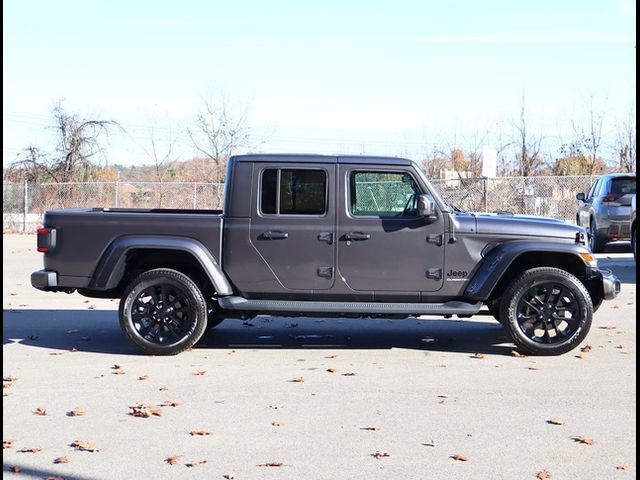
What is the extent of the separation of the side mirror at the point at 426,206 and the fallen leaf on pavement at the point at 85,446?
407 centimetres

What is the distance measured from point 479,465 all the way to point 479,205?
81.4ft

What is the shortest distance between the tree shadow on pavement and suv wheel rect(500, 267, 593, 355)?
0.41 meters

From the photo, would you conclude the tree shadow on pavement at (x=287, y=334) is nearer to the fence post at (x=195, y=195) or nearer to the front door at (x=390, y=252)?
the front door at (x=390, y=252)

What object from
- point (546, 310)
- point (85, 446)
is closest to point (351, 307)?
point (546, 310)

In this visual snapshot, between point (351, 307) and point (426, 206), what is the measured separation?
116 cm

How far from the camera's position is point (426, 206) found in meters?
8.96

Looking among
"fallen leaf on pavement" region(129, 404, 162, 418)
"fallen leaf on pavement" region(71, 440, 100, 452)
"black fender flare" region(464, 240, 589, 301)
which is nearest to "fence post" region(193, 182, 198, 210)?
"black fender flare" region(464, 240, 589, 301)

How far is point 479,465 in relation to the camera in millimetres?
5598

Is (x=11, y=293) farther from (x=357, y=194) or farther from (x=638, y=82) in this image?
(x=638, y=82)

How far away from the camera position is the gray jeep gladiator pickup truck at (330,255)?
907 centimetres

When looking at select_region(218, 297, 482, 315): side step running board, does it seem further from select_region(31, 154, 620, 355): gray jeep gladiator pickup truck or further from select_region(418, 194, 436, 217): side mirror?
select_region(418, 194, 436, 217): side mirror

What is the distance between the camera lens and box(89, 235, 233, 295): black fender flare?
29.8 ft

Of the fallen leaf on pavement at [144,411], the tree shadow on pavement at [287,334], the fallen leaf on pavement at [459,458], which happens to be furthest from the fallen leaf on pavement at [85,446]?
the tree shadow on pavement at [287,334]

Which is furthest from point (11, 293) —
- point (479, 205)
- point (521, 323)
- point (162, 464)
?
point (479, 205)
